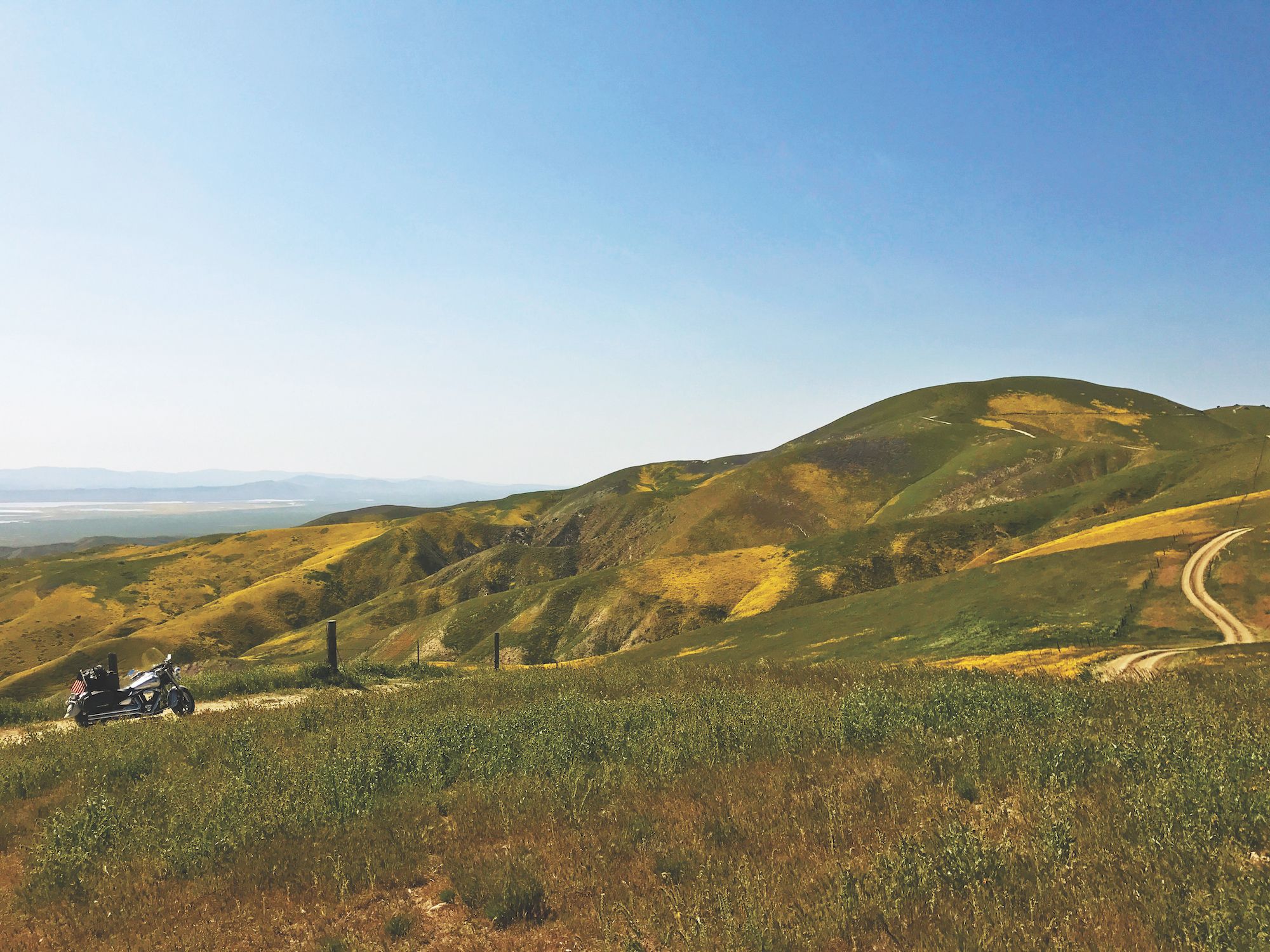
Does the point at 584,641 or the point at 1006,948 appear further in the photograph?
the point at 584,641

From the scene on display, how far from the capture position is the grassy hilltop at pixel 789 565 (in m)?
42.5

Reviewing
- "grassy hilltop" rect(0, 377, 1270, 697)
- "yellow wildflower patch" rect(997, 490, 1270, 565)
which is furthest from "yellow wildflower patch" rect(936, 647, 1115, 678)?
"yellow wildflower patch" rect(997, 490, 1270, 565)

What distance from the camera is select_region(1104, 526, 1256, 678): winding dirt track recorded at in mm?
23094

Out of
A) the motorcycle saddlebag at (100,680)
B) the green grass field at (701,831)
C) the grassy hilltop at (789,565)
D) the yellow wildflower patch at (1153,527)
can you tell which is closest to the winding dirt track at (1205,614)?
the grassy hilltop at (789,565)

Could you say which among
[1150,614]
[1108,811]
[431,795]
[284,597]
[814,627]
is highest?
[1108,811]

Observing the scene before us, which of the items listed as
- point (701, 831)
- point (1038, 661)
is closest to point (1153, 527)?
point (1038, 661)

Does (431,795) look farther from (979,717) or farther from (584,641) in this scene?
(584,641)

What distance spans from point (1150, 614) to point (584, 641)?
55.3 metres

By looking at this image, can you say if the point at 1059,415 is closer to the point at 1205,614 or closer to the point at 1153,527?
the point at 1153,527

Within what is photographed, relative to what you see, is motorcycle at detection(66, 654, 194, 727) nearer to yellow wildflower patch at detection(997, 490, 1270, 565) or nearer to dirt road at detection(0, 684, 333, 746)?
dirt road at detection(0, 684, 333, 746)

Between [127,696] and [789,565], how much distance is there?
2597 inches

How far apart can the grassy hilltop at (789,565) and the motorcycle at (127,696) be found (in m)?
34.7

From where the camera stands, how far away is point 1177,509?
54375mm

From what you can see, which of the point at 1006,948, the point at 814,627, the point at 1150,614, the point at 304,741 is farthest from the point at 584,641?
the point at 1006,948
